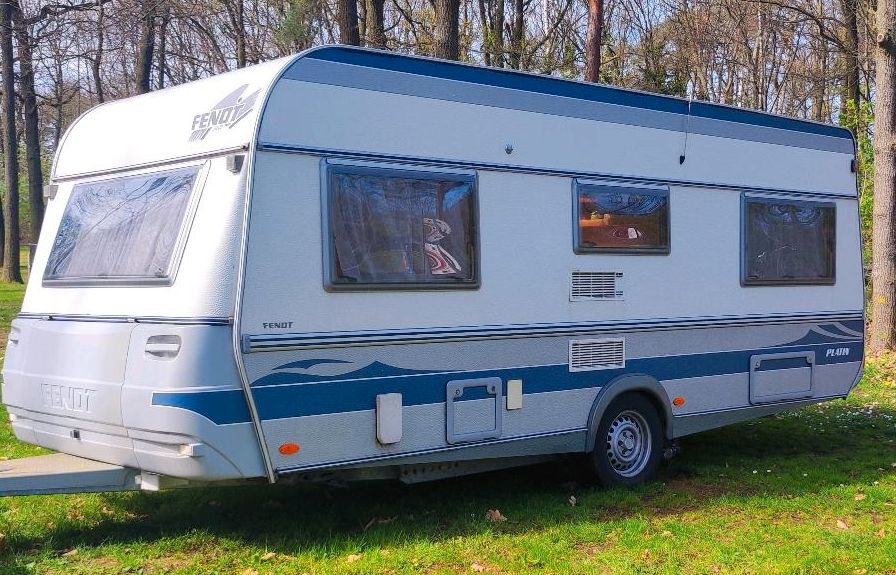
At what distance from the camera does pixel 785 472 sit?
8406 millimetres

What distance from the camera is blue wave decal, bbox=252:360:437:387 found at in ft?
18.9

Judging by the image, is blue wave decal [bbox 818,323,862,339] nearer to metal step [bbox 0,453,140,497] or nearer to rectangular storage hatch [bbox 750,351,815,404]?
rectangular storage hatch [bbox 750,351,815,404]

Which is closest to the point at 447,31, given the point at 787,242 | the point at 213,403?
the point at 787,242

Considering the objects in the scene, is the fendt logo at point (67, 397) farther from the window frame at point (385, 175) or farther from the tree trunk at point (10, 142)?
the tree trunk at point (10, 142)

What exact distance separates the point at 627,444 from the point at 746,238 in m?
2.05

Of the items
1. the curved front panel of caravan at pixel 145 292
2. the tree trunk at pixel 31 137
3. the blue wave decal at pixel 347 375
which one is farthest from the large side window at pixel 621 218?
the tree trunk at pixel 31 137

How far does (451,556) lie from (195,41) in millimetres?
23711

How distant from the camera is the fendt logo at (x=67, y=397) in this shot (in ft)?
19.8

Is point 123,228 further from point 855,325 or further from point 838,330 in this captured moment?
point 855,325

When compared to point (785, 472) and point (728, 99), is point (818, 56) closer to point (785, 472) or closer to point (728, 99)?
point (728, 99)

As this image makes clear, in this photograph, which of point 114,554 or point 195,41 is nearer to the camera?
point 114,554

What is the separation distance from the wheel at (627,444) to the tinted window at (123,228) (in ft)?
11.4

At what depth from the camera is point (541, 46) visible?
920 inches

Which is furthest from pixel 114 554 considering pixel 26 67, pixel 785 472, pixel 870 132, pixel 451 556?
pixel 26 67
